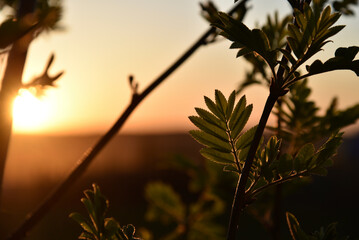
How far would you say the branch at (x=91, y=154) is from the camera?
107 cm

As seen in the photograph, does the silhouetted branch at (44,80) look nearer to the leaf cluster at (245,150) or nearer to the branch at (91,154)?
the branch at (91,154)

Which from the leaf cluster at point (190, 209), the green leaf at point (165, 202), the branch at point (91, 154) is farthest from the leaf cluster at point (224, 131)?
the green leaf at point (165, 202)

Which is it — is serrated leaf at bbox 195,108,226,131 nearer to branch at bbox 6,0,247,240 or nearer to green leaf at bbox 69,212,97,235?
green leaf at bbox 69,212,97,235

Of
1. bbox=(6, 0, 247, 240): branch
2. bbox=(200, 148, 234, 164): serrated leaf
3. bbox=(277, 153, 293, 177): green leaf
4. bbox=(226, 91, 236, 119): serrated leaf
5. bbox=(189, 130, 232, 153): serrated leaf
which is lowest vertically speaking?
bbox=(277, 153, 293, 177): green leaf

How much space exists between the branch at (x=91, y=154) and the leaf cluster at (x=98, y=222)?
1.22 feet

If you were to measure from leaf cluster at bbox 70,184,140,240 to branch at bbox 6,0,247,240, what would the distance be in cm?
37

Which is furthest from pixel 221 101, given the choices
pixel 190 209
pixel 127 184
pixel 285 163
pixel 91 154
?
pixel 127 184

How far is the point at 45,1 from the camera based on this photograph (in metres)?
1.44

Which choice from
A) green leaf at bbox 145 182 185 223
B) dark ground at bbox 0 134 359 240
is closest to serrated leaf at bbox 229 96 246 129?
green leaf at bbox 145 182 185 223

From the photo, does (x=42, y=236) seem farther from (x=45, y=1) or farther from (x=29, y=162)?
(x=45, y=1)

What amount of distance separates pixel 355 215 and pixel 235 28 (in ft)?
42.4

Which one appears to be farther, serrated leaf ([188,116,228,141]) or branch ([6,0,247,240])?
branch ([6,0,247,240])

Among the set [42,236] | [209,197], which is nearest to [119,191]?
[42,236]

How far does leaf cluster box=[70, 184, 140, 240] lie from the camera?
699mm
